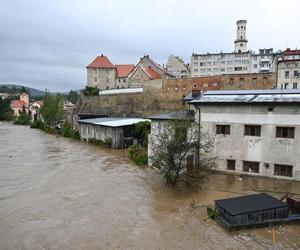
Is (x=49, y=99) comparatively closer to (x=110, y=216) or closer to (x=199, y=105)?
(x=199, y=105)

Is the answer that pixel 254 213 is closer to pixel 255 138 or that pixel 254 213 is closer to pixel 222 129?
pixel 255 138

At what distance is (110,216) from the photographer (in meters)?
12.5

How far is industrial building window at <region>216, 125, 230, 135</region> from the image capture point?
704 inches

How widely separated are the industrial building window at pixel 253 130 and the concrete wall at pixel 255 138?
0.71 ft

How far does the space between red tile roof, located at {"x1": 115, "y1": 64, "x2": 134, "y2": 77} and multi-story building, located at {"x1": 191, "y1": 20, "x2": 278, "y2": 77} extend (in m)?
16.8

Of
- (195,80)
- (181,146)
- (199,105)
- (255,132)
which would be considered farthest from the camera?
(195,80)

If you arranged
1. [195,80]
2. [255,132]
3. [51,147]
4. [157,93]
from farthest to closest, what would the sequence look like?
[157,93]
[195,80]
[51,147]
[255,132]

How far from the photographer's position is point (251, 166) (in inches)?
679

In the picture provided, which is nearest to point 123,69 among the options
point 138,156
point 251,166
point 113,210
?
point 138,156

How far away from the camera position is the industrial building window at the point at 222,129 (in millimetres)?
17891

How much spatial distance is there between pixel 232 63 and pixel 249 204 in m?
61.9

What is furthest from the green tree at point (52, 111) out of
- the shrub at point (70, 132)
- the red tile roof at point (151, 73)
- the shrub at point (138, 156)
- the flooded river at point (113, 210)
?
the shrub at point (138, 156)

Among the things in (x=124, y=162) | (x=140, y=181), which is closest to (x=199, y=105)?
(x=140, y=181)

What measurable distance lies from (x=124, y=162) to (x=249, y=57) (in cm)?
5448
